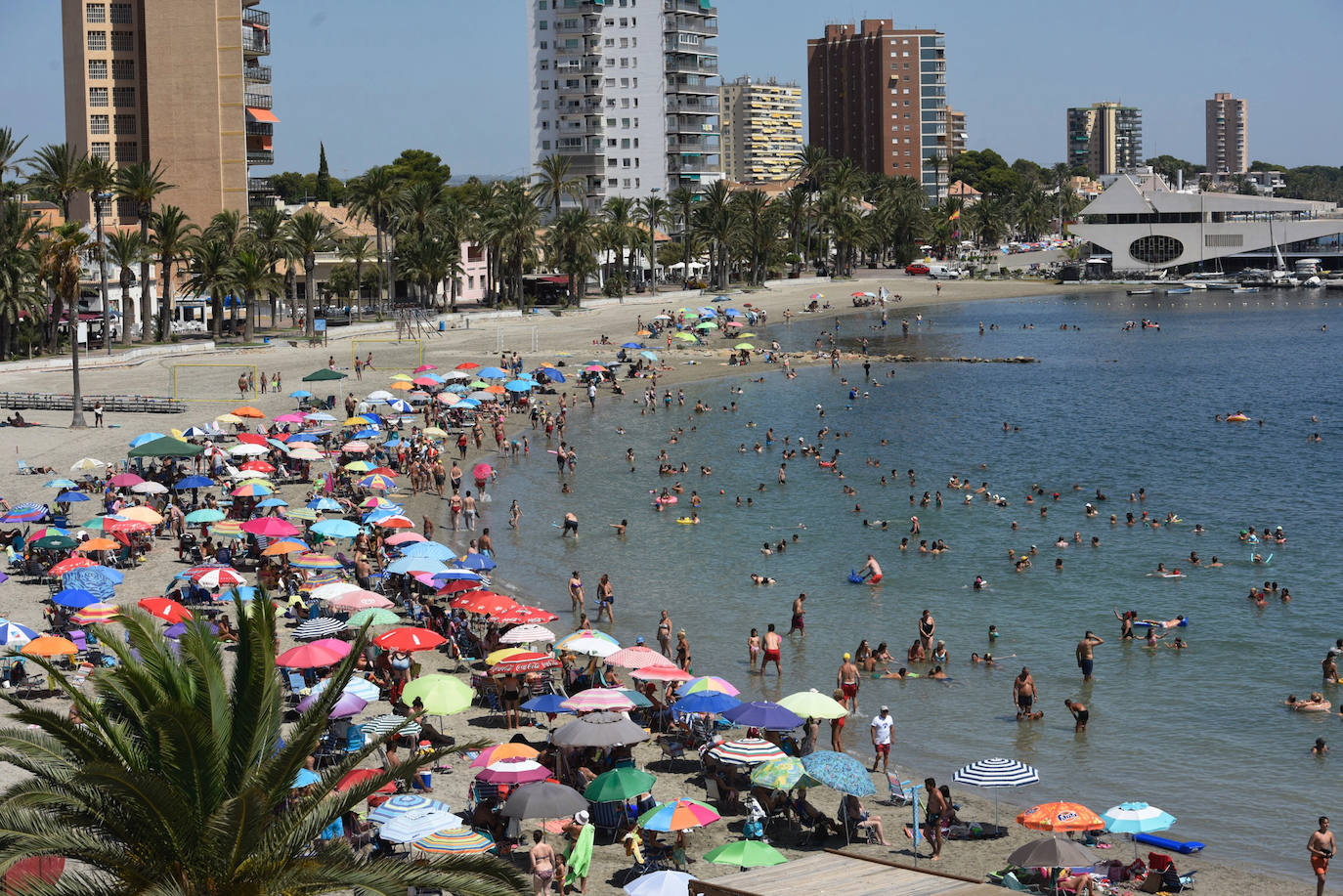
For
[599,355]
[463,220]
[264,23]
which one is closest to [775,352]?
[599,355]

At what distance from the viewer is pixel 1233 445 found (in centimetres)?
5466

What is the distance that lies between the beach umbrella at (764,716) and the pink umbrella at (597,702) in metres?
1.56

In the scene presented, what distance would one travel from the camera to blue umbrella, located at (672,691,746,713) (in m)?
19.9

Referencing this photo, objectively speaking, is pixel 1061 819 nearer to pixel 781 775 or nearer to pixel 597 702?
pixel 781 775

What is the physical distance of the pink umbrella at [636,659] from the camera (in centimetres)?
2219

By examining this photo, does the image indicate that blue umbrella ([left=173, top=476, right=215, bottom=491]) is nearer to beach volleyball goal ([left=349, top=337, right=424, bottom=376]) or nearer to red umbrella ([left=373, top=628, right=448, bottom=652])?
red umbrella ([left=373, top=628, right=448, bottom=652])

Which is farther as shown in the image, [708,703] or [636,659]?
[636,659]

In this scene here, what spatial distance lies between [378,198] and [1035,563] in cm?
6352

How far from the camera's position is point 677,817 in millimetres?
15844

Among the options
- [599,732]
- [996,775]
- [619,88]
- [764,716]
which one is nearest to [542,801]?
[599,732]

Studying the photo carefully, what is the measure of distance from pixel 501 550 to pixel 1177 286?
121m

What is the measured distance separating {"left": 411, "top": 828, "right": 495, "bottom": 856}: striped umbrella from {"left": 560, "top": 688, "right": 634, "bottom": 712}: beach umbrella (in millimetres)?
4616

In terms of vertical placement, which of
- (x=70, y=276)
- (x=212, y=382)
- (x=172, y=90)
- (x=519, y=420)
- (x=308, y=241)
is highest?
(x=172, y=90)

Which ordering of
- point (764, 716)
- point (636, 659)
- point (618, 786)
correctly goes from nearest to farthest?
point (618, 786) → point (764, 716) → point (636, 659)
